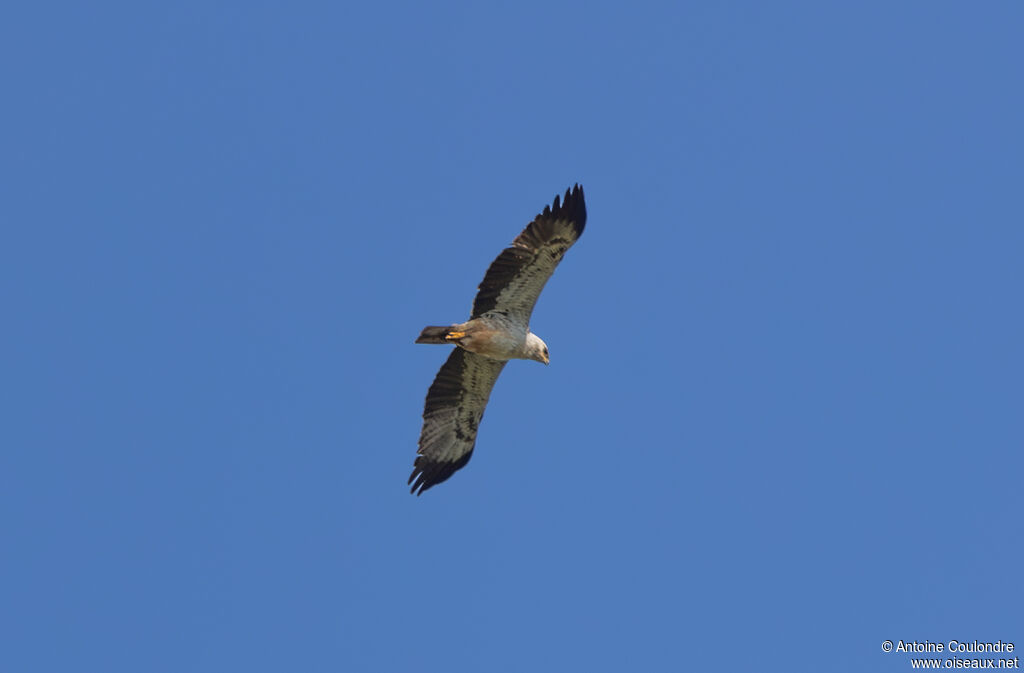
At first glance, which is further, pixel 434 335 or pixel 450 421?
pixel 450 421

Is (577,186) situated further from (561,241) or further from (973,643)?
(973,643)

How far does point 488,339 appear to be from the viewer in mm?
18906

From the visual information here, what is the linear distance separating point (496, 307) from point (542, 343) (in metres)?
0.92

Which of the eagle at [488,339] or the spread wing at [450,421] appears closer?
the eagle at [488,339]

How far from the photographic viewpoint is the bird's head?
757 inches

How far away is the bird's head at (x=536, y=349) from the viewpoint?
1923cm

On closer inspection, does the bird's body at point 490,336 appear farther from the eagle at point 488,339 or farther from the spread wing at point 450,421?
the spread wing at point 450,421

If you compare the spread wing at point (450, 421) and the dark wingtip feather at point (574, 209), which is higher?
the dark wingtip feather at point (574, 209)

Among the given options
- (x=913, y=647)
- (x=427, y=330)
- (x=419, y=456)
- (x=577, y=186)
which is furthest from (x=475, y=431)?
(x=913, y=647)

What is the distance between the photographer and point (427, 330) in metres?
18.8

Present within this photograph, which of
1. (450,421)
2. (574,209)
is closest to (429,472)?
(450,421)

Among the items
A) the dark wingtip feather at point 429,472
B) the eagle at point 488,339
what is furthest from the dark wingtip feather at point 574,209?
the dark wingtip feather at point 429,472

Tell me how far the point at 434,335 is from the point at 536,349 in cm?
148

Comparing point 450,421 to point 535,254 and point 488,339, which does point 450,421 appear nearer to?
point 488,339
